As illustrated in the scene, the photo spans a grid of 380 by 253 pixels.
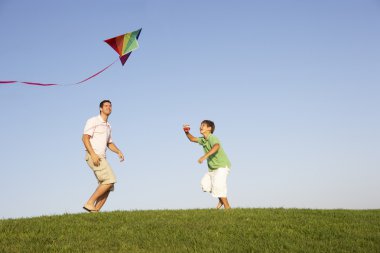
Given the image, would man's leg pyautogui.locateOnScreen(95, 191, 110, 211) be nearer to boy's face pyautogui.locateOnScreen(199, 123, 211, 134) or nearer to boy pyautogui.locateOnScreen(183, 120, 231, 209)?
Result: boy pyautogui.locateOnScreen(183, 120, 231, 209)

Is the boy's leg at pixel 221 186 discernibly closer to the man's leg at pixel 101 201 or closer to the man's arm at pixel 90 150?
the man's leg at pixel 101 201

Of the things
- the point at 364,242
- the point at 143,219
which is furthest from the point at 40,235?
the point at 364,242

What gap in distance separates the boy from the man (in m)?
2.57

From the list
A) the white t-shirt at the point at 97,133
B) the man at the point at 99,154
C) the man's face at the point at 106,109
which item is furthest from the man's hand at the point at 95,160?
the man's face at the point at 106,109

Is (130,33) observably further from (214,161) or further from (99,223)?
(99,223)

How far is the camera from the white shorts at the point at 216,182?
39.4 feet

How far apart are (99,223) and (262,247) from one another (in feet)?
11.8

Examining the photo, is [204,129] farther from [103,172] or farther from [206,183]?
[103,172]

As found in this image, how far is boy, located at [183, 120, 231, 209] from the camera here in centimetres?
1203

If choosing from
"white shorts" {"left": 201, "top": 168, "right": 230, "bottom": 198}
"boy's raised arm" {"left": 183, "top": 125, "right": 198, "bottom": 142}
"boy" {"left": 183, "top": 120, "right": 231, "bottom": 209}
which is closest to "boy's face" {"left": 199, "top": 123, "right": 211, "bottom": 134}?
"boy" {"left": 183, "top": 120, "right": 231, "bottom": 209}

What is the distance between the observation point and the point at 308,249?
7.76m

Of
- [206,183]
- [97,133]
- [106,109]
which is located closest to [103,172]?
[97,133]

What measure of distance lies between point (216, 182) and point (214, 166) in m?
0.45

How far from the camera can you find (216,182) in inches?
475
